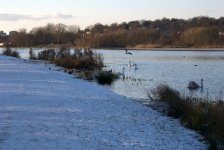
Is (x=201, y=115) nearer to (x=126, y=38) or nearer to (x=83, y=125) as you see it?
(x=83, y=125)

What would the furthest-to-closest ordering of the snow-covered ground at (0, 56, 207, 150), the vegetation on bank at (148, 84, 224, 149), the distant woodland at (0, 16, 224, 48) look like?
the distant woodland at (0, 16, 224, 48), the vegetation on bank at (148, 84, 224, 149), the snow-covered ground at (0, 56, 207, 150)

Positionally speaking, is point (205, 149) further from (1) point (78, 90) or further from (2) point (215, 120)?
(1) point (78, 90)

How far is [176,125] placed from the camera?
1484 centimetres

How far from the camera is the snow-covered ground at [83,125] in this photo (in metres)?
11.2

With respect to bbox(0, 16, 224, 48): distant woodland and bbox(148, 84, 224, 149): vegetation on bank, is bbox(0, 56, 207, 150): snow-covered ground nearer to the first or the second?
bbox(148, 84, 224, 149): vegetation on bank

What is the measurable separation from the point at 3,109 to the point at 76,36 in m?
140

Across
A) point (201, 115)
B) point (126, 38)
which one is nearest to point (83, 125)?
point (201, 115)

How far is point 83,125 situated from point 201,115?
160 inches

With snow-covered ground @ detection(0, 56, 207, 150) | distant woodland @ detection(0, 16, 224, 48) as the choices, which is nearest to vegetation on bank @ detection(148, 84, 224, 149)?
snow-covered ground @ detection(0, 56, 207, 150)

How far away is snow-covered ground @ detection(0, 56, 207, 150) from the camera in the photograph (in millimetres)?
11219

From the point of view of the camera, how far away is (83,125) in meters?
13.3

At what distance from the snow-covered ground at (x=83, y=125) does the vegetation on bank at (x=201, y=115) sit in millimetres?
363

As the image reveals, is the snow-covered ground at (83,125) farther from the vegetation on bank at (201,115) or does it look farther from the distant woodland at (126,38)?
the distant woodland at (126,38)

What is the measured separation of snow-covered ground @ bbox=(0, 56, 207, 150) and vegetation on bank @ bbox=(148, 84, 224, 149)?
0.36m
